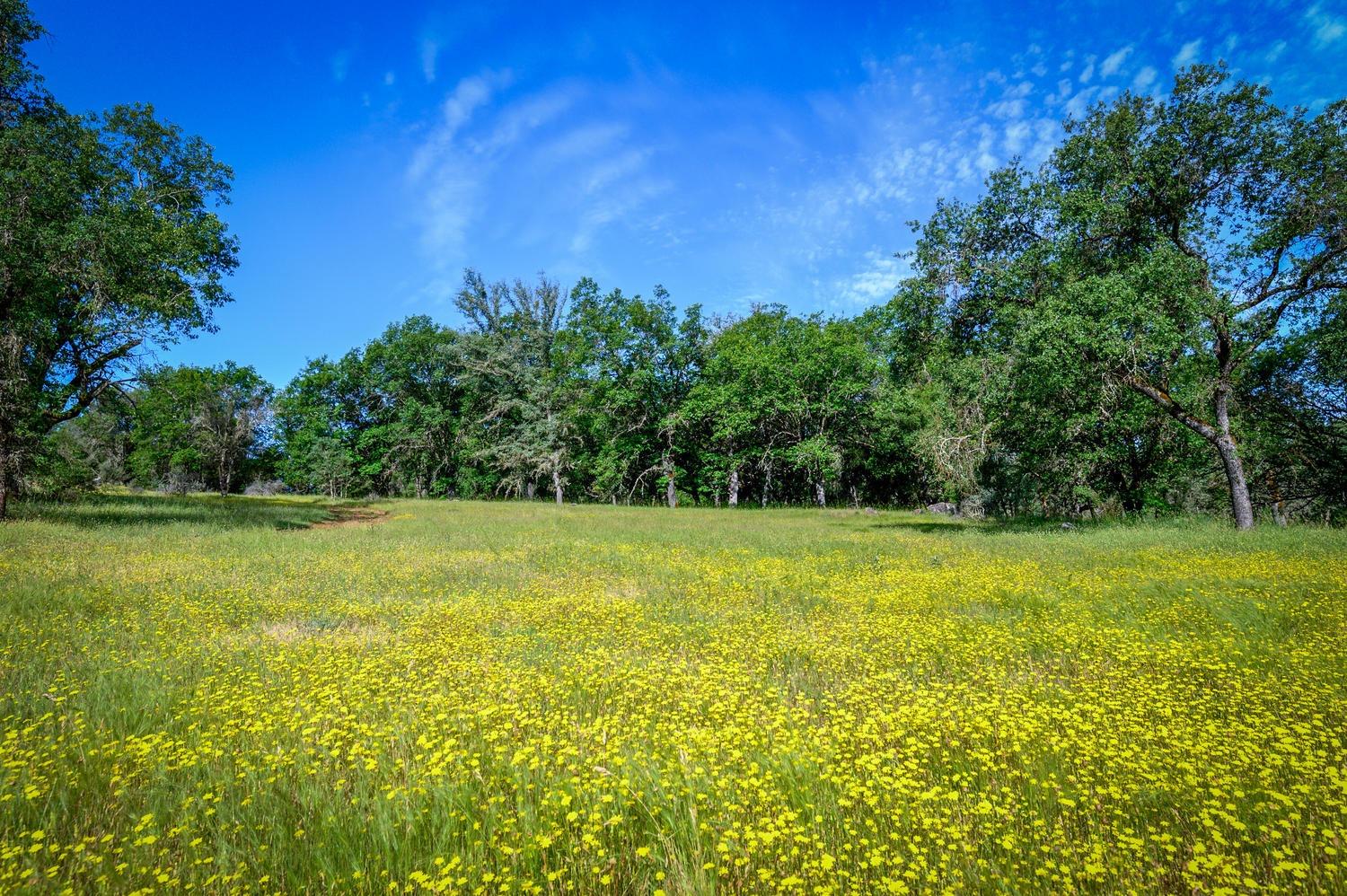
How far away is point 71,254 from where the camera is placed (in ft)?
59.0

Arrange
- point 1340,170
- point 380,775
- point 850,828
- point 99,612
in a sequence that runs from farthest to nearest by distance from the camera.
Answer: point 1340,170 < point 99,612 < point 380,775 < point 850,828

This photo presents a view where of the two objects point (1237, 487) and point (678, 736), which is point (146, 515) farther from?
point (1237, 487)

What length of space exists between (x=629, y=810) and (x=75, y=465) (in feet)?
100

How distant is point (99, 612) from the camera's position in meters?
8.58

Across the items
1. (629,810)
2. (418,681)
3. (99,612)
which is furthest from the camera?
(99,612)

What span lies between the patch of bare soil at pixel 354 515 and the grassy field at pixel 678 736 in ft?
65.8

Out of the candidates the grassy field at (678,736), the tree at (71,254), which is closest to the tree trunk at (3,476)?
the tree at (71,254)

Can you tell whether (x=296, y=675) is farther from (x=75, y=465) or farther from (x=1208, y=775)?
(x=75, y=465)

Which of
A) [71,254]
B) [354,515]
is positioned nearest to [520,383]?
[354,515]

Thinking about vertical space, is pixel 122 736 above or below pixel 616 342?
below

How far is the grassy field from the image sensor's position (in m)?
3.22

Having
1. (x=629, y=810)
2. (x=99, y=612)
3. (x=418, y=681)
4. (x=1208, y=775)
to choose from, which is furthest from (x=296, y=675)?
(x=1208, y=775)

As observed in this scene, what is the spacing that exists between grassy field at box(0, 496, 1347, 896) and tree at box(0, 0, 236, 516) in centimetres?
1391

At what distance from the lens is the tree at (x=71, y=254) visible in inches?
685
